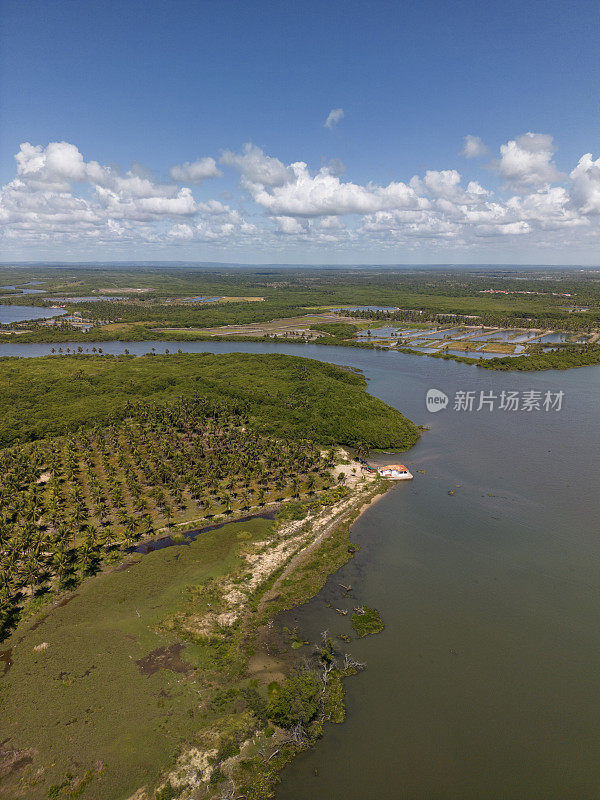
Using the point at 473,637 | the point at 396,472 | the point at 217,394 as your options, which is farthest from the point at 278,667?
the point at 217,394

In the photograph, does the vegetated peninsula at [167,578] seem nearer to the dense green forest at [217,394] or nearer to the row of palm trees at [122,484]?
the row of palm trees at [122,484]

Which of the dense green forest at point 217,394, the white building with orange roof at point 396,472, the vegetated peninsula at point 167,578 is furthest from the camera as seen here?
the dense green forest at point 217,394

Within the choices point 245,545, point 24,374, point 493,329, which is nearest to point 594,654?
point 245,545

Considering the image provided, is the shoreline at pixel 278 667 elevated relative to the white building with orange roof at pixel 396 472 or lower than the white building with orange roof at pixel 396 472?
lower

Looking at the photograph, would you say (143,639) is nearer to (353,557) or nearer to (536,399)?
(353,557)

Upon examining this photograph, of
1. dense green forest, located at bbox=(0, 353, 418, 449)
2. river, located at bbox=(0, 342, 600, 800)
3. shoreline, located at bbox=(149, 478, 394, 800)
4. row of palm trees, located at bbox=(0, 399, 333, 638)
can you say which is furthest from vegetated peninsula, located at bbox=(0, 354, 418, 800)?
river, located at bbox=(0, 342, 600, 800)

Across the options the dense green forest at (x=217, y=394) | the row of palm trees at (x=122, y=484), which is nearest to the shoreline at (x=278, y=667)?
the row of palm trees at (x=122, y=484)

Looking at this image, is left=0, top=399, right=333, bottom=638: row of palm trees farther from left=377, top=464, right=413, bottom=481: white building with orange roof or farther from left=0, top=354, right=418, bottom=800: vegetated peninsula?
left=377, top=464, right=413, bottom=481: white building with orange roof
